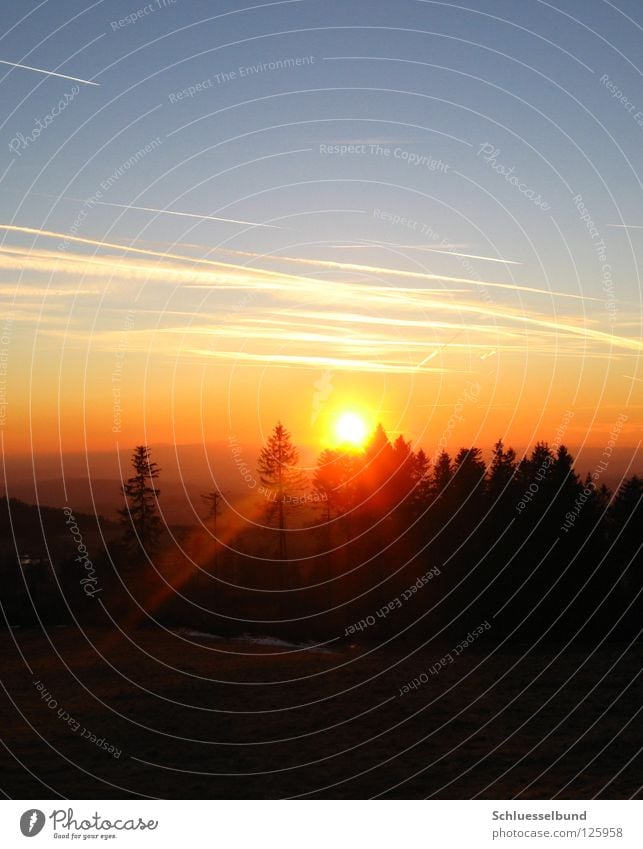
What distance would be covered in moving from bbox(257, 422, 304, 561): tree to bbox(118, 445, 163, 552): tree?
699cm

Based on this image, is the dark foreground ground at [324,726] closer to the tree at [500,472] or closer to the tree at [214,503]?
the tree at [500,472]

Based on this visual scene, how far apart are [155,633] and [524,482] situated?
19.7 meters

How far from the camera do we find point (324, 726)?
1096 inches

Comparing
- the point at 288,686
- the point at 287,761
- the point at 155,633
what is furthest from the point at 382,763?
the point at 155,633

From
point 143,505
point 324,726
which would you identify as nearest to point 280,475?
point 143,505

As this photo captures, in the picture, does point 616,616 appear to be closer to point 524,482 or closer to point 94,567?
point 524,482

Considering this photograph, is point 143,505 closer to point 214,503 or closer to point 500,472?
point 214,503

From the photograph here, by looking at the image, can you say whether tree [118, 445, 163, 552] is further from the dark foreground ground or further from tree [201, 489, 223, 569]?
the dark foreground ground

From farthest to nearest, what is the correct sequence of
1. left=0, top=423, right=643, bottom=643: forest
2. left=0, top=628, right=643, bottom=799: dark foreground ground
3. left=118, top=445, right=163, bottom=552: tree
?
1. left=118, top=445, right=163, bottom=552: tree
2. left=0, top=423, right=643, bottom=643: forest
3. left=0, top=628, right=643, bottom=799: dark foreground ground

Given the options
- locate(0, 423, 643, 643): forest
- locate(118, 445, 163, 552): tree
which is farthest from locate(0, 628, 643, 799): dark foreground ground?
locate(118, 445, 163, 552): tree

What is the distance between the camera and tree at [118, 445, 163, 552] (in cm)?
6135

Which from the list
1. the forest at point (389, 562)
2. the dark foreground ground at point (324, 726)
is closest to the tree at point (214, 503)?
the forest at point (389, 562)

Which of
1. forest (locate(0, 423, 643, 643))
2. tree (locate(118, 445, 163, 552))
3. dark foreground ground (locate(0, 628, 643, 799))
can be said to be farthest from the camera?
tree (locate(118, 445, 163, 552))

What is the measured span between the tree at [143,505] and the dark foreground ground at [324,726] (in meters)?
21.2
